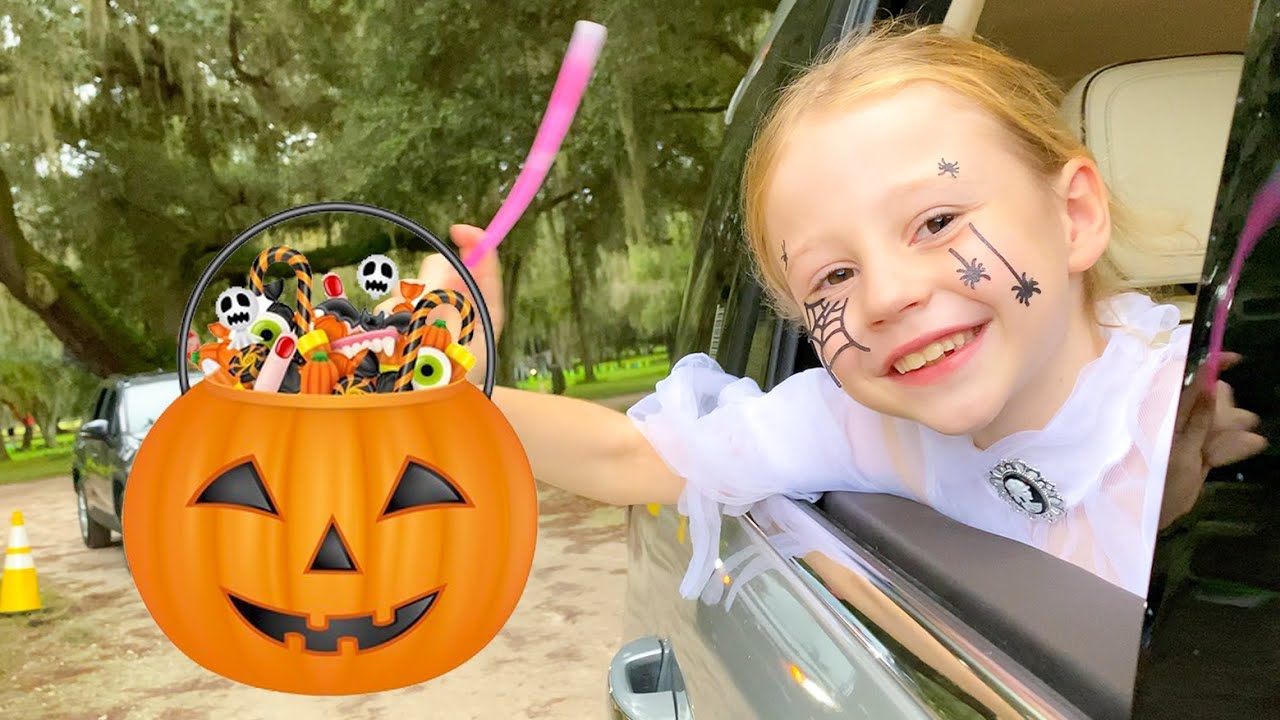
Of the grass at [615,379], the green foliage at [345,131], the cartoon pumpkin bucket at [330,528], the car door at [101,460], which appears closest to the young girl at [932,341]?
the cartoon pumpkin bucket at [330,528]

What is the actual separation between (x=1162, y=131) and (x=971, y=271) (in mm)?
898

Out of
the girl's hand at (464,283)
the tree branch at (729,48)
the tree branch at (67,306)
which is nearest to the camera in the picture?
the girl's hand at (464,283)

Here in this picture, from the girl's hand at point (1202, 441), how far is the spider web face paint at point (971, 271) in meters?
0.50

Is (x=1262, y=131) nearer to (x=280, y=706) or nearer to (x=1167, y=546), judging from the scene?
(x=1167, y=546)

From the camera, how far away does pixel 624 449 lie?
1393mm

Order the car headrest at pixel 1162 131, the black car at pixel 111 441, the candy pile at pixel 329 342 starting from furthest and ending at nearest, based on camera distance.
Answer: the black car at pixel 111 441
the car headrest at pixel 1162 131
the candy pile at pixel 329 342

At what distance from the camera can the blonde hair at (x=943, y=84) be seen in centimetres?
118

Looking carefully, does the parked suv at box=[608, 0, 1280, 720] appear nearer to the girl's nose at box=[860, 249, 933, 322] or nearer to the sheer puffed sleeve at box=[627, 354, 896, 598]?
the sheer puffed sleeve at box=[627, 354, 896, 598]

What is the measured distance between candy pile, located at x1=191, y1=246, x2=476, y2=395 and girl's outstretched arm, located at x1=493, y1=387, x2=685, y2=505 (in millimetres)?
401

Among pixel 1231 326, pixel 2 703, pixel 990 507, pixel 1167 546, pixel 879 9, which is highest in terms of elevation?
pixel 879 9

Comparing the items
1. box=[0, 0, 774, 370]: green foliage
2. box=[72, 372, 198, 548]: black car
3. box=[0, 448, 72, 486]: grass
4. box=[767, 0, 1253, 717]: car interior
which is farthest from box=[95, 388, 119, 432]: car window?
box=[767, 0, 1253, 717]: car interior

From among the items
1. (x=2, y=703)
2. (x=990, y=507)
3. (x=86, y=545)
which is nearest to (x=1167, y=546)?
(x=990, y=507)

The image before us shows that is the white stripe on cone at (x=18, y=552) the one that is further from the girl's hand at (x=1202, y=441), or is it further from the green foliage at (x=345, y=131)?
the girl's hand at (x=1202, y=441)

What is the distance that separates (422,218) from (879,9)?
9111 mm
